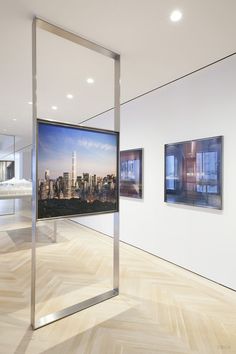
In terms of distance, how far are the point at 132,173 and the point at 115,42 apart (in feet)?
8.28

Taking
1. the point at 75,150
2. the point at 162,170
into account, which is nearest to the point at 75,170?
the point at 75,150

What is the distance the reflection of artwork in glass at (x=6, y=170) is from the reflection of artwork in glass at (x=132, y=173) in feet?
18.1

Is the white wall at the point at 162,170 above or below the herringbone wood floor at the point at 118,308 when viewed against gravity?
above

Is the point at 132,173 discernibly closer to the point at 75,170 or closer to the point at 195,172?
the point at 195,172

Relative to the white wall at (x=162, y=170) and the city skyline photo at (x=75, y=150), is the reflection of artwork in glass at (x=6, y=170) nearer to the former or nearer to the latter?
the white wall at (x=162, y=170)

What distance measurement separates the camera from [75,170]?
2535mm

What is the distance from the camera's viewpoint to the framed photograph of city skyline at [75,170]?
2264 mm

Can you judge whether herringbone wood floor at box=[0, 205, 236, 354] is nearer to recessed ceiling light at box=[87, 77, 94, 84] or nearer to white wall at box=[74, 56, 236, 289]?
white wall at box=[74, 56, 236, 289]

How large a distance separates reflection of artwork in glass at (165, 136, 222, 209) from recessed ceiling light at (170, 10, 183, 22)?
151 centimetres

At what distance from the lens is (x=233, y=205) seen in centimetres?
295

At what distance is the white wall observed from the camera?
3.00 metres

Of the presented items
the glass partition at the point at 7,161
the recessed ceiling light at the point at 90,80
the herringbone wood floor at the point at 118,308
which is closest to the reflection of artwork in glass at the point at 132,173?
the herringbone wood floor at the point at 118,308

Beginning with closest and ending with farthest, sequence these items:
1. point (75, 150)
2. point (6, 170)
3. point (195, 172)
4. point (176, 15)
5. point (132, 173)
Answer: point (176, 15) → point (75, 150) → point (195, 172) → point (132, 173) → point (6, 170)

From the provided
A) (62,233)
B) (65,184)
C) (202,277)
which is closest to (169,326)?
(202,277)
